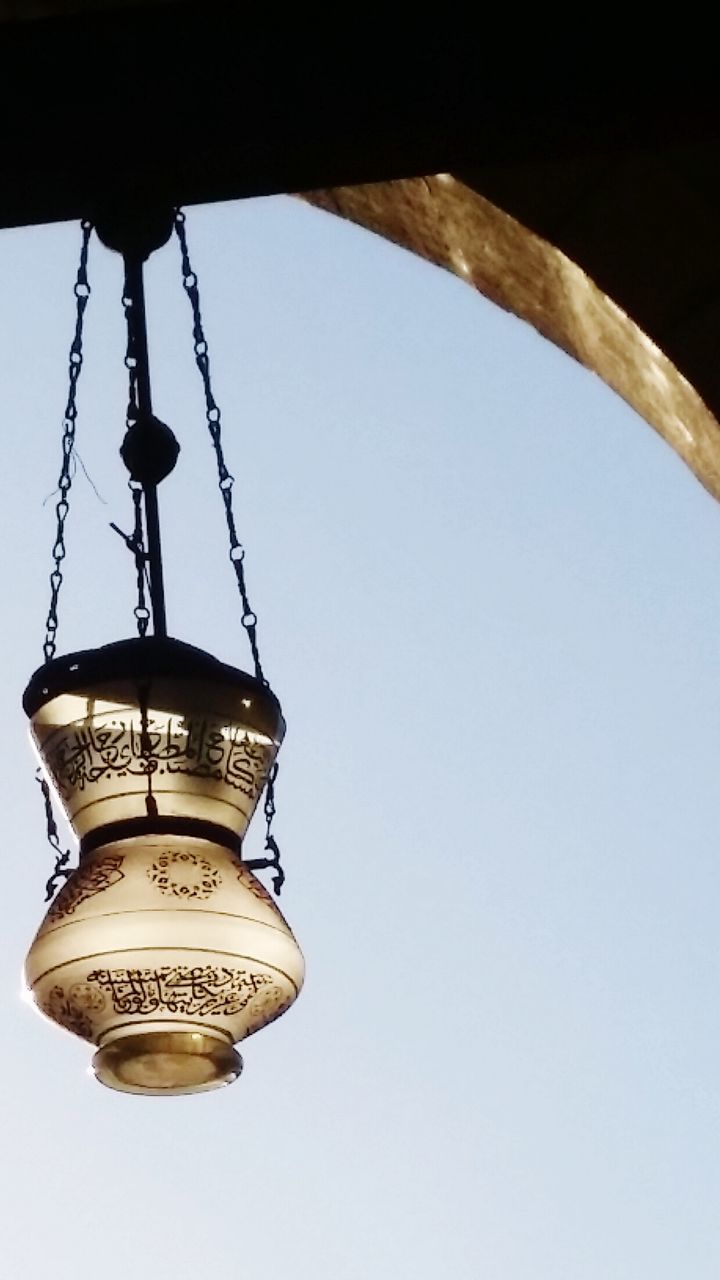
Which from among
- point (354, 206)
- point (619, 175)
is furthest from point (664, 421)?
point (354, 206)

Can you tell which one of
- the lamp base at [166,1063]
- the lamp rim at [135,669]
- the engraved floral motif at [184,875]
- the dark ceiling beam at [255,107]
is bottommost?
the lamp base at [166,1063]

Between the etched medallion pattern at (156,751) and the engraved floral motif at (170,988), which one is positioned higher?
the etched medallion pattern at (156,751)

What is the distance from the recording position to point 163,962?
5.82ft

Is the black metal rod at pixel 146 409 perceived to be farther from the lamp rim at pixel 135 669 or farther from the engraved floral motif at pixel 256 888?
the engraved floral motif at pixel 256 888

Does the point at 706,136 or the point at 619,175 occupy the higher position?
the point at 619,175

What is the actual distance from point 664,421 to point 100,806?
2.99 ft

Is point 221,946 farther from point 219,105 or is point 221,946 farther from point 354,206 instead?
point 354,206

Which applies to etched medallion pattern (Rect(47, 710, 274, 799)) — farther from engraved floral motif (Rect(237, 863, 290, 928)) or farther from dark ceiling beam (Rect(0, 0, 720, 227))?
dark ceiling beam (Rect(0, 0, 720, 227))

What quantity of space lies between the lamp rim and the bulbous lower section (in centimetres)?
17

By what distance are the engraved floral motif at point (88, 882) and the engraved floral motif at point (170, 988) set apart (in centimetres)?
8

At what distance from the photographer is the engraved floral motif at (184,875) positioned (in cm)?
180

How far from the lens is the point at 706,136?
1.78 meters

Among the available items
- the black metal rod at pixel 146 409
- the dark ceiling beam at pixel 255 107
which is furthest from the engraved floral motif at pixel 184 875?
the dark ceiling beam at pixel 255 107

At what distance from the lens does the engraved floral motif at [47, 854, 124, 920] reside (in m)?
1.81
